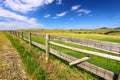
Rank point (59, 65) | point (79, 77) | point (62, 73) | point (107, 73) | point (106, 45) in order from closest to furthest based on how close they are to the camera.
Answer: point (106, 45), point (107, 73), point (79, 77), point (62, 73), point (59, 65)

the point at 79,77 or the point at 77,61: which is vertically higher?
the point at 77,61

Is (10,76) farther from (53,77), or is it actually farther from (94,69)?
(94,69)

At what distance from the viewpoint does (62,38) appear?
20.6ft

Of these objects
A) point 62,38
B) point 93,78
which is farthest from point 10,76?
point 93,78

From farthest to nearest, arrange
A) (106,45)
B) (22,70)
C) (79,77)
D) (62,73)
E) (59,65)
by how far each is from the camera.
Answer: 1. (59,65)
2. (22,70)
3. (62,73)
4. (79,77)
5. (106,45)

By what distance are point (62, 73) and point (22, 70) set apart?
192cm

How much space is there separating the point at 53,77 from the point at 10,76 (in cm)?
179

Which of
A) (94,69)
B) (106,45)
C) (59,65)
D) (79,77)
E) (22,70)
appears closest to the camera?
(106,45)

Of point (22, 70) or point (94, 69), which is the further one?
point (22, 70)

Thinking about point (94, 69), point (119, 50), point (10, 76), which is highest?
point (119, 50)

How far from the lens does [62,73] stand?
18.2 ft

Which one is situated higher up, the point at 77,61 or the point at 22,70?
the point at 77,61

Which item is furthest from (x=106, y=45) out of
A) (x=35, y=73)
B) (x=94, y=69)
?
(x=35, y=73)

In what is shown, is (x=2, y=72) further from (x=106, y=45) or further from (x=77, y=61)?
(x=106, y=45)
